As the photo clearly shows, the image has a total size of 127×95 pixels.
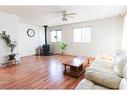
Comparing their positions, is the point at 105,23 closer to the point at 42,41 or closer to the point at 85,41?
the point at 85,41

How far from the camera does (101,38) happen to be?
548 centimetres

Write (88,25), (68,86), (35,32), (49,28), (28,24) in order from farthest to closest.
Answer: (49,28)
(35,32)
(28,24)
(88,25)
(68,86)

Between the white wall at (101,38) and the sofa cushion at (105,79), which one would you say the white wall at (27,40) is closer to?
the white wall at (101,38)

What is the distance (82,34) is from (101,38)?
46.7 inches

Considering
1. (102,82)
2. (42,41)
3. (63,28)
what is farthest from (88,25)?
(102,82)

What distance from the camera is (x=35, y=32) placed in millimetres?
7184

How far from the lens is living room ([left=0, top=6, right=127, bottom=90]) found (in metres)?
2.58

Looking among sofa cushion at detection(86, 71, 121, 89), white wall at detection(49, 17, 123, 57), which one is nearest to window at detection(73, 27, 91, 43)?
white wall at detection(49, 17, 123, 57)

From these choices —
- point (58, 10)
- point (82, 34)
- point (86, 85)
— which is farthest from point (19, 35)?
point (86, 85)

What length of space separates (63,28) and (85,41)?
168 cm

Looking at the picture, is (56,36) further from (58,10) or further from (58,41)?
(58,10)

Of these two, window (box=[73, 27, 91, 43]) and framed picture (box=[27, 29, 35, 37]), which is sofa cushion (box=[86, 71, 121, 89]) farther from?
framed picture (box=[27, 29, 35, 37])

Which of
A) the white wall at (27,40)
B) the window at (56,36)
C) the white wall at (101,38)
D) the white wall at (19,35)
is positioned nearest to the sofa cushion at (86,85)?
the white wall at (101,38)
